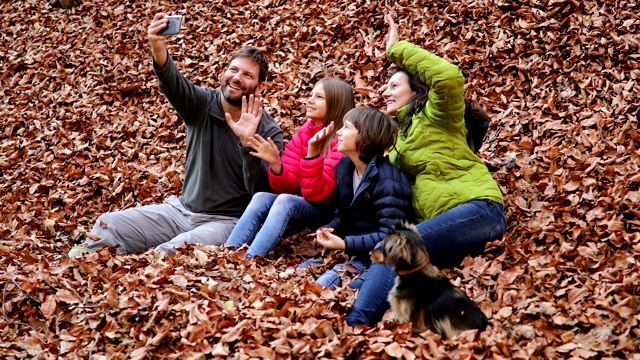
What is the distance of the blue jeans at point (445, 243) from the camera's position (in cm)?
431

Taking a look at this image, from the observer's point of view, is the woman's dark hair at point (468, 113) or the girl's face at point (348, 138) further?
the woman's dark hair at point (468, 113)

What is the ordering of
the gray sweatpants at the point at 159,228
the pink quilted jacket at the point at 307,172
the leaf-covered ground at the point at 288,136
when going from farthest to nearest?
the gray sweatpants at the point at 159,228
the pink quilted jacket at the point at 307,172
the leaf-covered ground at the point at 288,136

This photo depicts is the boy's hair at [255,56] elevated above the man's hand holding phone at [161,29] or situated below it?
below

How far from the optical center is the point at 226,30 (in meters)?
9.06

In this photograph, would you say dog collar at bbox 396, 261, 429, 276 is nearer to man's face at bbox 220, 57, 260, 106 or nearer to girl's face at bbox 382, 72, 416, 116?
girl's face at bbox 382, 72, 416, 116

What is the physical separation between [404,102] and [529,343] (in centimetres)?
243

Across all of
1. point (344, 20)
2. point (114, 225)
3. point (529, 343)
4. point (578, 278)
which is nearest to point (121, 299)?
point (114, 225)

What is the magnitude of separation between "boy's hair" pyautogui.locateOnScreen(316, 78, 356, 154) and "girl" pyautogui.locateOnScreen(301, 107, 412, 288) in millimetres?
551

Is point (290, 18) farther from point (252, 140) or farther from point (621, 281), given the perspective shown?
point (621, 281)

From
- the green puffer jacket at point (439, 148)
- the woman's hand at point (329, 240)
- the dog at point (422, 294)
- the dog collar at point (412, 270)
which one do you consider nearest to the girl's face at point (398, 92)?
the green puffer jacket at point (439, 148)

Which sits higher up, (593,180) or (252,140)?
(252,140)

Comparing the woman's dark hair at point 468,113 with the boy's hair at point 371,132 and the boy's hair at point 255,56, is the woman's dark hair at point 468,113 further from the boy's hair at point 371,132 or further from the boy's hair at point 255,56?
the boy's hair at point 255,56

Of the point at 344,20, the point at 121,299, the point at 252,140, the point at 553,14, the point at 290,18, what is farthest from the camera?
the point at 290,18

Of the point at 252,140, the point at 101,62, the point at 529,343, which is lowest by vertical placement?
the point at 529,343
